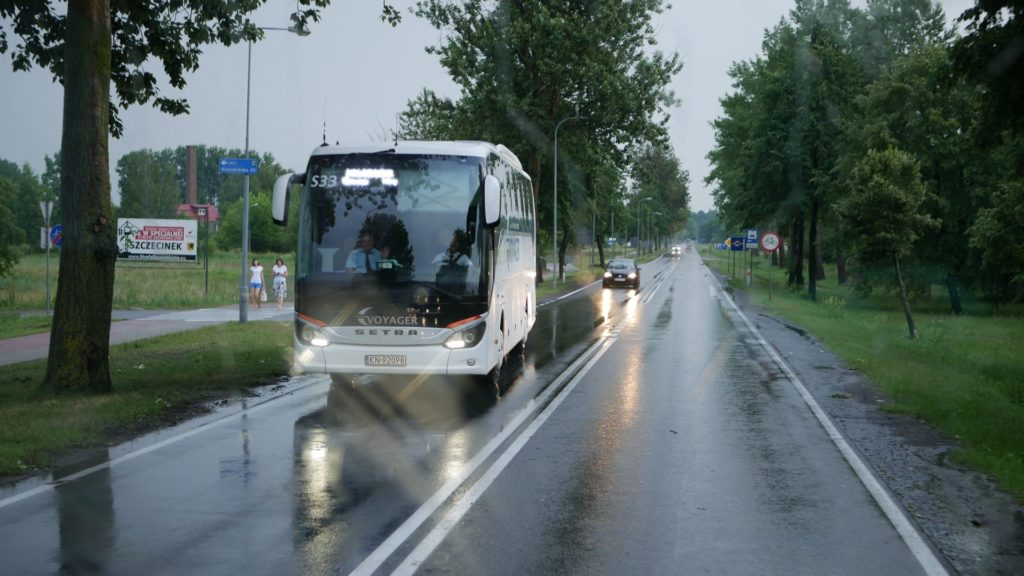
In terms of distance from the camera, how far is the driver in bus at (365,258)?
12.2 meters

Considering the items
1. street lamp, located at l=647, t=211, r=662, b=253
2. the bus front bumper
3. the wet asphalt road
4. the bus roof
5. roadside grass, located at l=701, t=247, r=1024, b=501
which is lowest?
roadside grass, located at l=701, t=247, r=1024, b=501

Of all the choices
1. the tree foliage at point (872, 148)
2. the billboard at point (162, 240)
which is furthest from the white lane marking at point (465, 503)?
the billboard at point (162, 240)

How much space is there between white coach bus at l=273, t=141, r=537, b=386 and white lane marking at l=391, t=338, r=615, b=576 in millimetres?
1641

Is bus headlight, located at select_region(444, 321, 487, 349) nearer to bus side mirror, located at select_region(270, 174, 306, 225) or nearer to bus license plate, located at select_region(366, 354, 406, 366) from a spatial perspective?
bus license plate, located at select_region(366, 354, 406, 366)

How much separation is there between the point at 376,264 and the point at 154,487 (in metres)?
4.80

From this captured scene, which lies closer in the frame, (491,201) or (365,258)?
(491,201)

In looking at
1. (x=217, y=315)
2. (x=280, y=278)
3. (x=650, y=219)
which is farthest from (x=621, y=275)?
(x=650, y=219)

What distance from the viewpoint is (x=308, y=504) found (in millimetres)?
7406

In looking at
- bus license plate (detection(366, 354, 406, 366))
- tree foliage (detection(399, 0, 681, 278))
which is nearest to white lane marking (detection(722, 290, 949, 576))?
bus license plate (detection(366, 354, 406, 366))

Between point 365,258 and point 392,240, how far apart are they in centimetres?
40

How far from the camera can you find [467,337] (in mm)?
12344

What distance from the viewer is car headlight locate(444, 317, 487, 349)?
483 inches

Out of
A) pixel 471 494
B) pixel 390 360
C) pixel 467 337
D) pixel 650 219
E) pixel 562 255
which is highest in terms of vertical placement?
pixel 650 219

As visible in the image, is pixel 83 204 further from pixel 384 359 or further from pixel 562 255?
pixel 562 255
